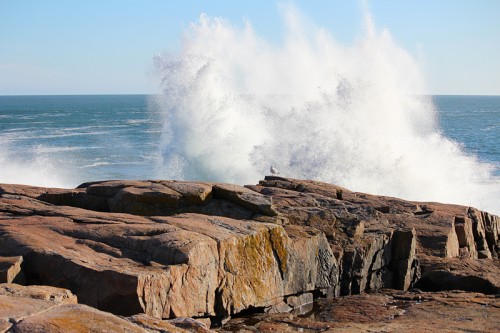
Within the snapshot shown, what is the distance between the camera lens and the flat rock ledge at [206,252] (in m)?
8.52

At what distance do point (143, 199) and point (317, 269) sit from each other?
335 centimetres

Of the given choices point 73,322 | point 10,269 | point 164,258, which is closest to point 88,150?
point 164,258

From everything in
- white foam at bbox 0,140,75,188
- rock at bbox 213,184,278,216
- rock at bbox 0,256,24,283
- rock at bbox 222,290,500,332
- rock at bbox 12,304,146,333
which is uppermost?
rock at bbox 213,184,278,216

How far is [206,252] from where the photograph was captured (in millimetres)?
9781

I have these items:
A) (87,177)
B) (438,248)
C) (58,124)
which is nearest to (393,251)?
(438,248)

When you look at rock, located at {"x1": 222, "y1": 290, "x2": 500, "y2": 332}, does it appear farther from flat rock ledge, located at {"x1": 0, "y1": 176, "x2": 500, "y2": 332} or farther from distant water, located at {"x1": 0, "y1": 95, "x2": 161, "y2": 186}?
distant water, located at {"x1": 0, "y1": 95, "x2": 161, "y2": 186}

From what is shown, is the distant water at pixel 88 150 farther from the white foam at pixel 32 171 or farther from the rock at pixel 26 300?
the rock at pixel 26 300

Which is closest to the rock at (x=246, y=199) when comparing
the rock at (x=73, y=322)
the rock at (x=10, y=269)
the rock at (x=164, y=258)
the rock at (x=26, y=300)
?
the rock at (x=164, y=258)

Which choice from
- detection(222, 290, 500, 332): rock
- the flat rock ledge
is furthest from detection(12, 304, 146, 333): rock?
detection(222, 290, 500, 332): rock

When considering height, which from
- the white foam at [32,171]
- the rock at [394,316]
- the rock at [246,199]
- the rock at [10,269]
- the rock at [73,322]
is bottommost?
the white foam at [32,171]

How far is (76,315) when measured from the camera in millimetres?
6250

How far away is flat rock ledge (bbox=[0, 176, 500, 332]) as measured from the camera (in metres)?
8.52

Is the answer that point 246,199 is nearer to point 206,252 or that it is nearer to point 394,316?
point 206,252

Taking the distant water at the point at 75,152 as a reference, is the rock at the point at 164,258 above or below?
above
